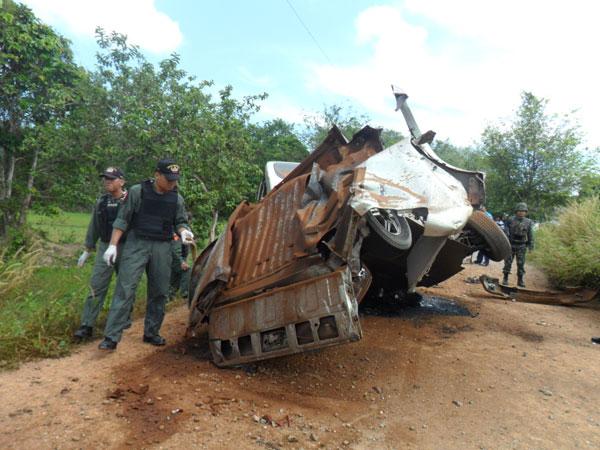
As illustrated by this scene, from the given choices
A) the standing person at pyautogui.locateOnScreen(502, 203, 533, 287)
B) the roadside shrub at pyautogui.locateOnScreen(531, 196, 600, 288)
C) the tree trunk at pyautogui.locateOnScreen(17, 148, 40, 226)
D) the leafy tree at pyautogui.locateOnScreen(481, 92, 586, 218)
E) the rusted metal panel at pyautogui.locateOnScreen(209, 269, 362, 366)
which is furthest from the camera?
the leafy tree at pyautogui.locateOnScreen(481, 92, 586, 218)

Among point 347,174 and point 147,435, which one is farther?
point 347,174

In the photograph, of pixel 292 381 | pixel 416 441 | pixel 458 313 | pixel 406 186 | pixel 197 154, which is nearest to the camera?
pixel 416 441

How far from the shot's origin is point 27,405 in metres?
2.79

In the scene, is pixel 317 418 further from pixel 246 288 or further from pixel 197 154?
pixel 197 154

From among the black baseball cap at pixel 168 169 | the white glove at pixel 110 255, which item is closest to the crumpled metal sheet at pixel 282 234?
the black baseball cap at pixel 168 169

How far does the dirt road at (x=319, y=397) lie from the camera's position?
2570 mm

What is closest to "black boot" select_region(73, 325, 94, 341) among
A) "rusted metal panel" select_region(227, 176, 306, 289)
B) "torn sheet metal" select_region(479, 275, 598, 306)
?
"rusted metal panel" select_region(227, 176, 306, 289)

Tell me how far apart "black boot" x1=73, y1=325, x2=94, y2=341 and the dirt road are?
25 cm

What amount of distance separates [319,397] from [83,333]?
7.36 feet

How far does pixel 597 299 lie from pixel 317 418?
19.7 feet

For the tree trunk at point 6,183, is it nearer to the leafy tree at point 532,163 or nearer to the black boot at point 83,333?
the black boot at point 83,333

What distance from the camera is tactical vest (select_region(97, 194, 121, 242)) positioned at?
14.1 feet

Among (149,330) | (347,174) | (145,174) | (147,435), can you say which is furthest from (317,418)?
(145,174)

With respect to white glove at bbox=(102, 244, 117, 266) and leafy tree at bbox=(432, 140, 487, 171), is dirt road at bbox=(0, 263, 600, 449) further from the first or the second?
leafy tree at bbox=(432, 140, 487, 171)
